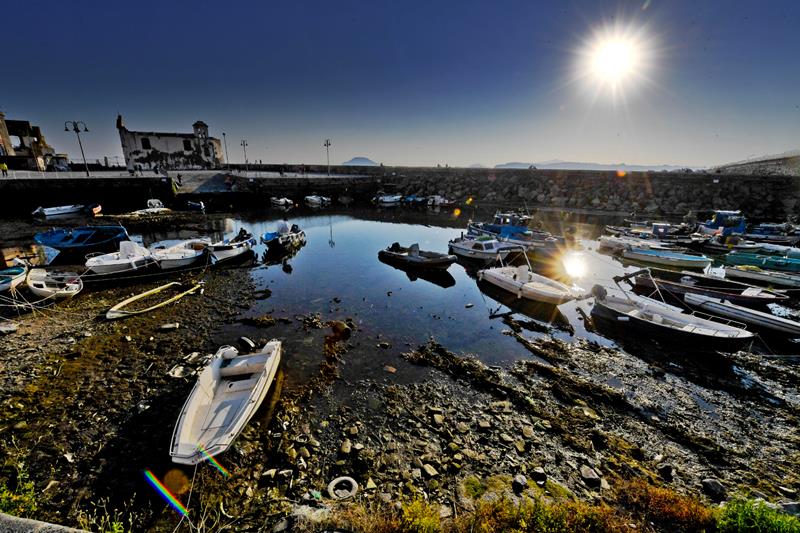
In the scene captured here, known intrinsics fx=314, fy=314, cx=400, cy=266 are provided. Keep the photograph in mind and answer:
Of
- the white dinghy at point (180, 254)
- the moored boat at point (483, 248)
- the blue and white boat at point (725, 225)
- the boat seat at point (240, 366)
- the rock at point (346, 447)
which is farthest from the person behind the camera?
the blue and white boat at point (725, 225)

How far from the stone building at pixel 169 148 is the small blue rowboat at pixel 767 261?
84.1 m

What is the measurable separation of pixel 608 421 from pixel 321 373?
9239 mm

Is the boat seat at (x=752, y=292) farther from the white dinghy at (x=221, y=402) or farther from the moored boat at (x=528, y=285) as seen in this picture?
the white dinghy at (x=221, y=402)

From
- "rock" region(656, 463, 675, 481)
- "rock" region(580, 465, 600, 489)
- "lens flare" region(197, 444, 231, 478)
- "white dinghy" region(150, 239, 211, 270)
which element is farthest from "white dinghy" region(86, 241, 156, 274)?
"rock" region(656, 463, 675, 481)

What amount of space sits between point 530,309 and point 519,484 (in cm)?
1155

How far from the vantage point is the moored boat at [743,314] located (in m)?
14.1

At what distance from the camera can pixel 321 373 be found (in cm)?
1120

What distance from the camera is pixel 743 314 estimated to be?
15.0 m

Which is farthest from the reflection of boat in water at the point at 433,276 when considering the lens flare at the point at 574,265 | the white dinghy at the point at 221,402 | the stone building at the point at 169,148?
the stone building at the point at 169,148

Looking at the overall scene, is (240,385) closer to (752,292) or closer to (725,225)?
(752,292)

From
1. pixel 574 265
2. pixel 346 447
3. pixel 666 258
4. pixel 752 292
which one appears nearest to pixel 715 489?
pixel 346 447

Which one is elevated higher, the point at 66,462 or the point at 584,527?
the point at 584,527

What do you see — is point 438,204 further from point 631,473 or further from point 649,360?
point 631,473

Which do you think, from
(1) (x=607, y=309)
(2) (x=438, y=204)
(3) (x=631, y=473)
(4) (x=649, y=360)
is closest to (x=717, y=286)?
(1) (x=607, y=309)
